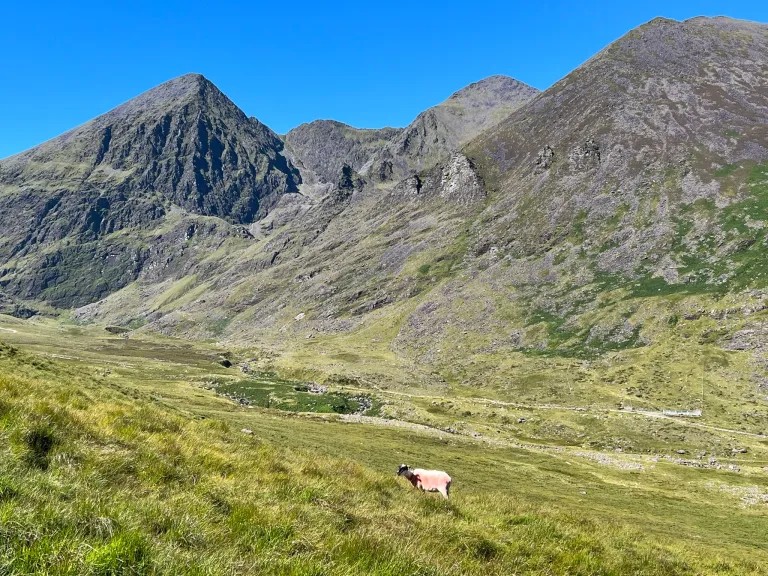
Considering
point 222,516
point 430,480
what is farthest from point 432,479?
point 222,516

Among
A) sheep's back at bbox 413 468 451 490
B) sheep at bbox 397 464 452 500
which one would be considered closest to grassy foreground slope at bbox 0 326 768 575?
sheep at bbox 397 464 452 500

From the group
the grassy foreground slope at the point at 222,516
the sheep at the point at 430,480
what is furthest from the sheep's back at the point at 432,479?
the grassy foreground slope at the point at 222,516

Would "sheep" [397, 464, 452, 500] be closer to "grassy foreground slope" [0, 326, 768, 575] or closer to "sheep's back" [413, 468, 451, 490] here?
"sheep's back" [413, 468, 451, 490]

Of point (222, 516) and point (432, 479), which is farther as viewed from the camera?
point (432, 479)

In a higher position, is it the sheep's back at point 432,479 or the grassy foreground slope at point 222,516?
the grassy foreground slope at point 222,516

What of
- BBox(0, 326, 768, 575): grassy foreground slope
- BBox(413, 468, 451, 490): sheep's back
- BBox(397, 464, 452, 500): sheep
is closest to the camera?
BBox(0, 326, 768, 575): grassy foreground slope

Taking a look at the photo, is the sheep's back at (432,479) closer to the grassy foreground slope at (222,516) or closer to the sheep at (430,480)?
the sheep at (430,480)

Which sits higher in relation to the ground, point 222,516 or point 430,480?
point 222,516

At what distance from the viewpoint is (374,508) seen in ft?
36.3

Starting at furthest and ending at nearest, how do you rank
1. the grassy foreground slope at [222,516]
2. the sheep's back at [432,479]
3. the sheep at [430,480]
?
the sheep's back at [432,479] → the sheep at [430,480] → the grassy foreground slope at [222,516]

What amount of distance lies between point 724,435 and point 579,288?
95.4 m

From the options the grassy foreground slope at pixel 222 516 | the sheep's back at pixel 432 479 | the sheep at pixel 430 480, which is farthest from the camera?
the sheep's back at pixel 432 479

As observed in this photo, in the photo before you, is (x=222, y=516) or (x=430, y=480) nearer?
(x=222, y=516)

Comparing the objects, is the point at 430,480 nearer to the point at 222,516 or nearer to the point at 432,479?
the point at 432,479
